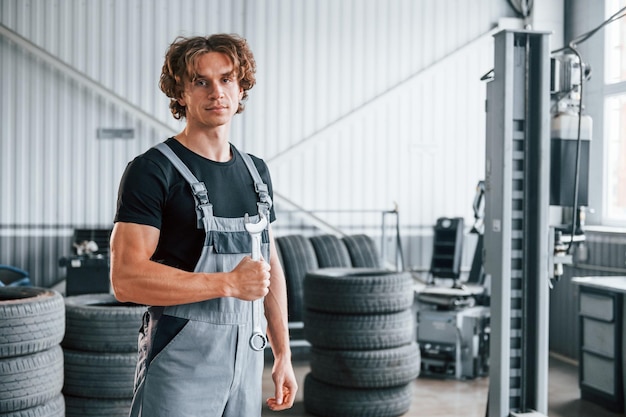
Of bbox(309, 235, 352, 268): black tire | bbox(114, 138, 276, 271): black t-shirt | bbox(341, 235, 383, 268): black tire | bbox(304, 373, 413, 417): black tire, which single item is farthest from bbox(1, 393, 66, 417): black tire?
bbox(341, 235, 383, 268): black tire

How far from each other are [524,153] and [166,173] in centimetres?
224

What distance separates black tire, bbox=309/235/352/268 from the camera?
19.8ft

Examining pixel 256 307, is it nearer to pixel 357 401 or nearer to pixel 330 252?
pixel 357 401

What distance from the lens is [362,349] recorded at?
4.20m

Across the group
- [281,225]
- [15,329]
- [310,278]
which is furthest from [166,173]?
[281,225]

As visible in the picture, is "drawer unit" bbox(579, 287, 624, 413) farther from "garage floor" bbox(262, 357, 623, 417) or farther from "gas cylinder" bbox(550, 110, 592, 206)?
"gas cylinder" bbox(550, 110, 592, 206)

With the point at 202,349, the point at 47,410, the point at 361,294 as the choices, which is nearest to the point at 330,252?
the point at 361,294

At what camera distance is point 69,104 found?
637 centimetres

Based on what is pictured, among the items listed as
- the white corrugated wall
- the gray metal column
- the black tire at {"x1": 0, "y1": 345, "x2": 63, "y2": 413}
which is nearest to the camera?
the black tire at {"x1": 0, "y1": 345, "x2": 63, "y2": 413}

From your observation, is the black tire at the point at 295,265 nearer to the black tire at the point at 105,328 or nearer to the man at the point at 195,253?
the black tire at the point at 105,328

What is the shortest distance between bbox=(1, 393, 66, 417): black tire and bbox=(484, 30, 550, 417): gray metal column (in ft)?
6.50

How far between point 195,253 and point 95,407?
221 cm

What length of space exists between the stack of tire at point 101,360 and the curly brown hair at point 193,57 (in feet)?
6.84

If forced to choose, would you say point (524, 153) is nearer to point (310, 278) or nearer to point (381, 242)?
point (310, 278)
